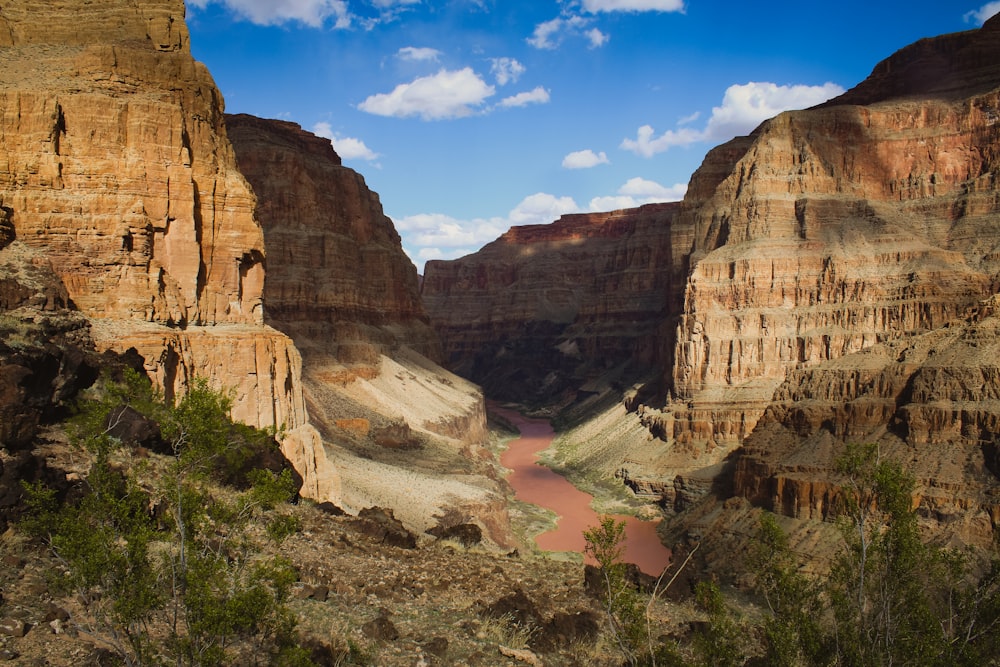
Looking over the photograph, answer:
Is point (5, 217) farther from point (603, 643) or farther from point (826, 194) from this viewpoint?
point (826, 194)

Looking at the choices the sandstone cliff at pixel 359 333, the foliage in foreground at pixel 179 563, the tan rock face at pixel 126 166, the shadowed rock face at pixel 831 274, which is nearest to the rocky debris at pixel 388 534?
the foliage in foreground at pixel 179 563

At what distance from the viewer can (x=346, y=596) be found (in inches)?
662

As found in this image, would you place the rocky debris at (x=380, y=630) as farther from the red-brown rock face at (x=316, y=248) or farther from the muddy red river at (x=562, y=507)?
the red-brown rock face at (x=316, y=248)

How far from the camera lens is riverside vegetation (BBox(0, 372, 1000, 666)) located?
10180 mm

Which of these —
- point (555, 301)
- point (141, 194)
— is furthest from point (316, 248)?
point (555, 301)

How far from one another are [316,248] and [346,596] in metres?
55.7

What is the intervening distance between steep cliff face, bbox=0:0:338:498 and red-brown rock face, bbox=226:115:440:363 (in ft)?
107

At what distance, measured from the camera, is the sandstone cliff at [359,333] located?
44.8m

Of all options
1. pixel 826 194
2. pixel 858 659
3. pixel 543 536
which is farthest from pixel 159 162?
pixel 826 194

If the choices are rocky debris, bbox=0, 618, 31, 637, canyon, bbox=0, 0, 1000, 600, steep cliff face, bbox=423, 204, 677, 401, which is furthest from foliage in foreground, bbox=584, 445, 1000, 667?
steep cliff face, bbox=423, 204, 677, 401

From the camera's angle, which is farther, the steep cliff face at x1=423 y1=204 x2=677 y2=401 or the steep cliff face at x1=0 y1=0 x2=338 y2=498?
the steep cliff face at x1=423 y1=204 x2=677 y2=401

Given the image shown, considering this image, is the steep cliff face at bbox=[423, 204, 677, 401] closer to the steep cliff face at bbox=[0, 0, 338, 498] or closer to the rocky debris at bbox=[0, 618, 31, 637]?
the steep cliff face at bbox=[0, 0, 338, 498]

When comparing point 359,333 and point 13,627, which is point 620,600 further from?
point 359,333

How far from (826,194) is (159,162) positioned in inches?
2278
